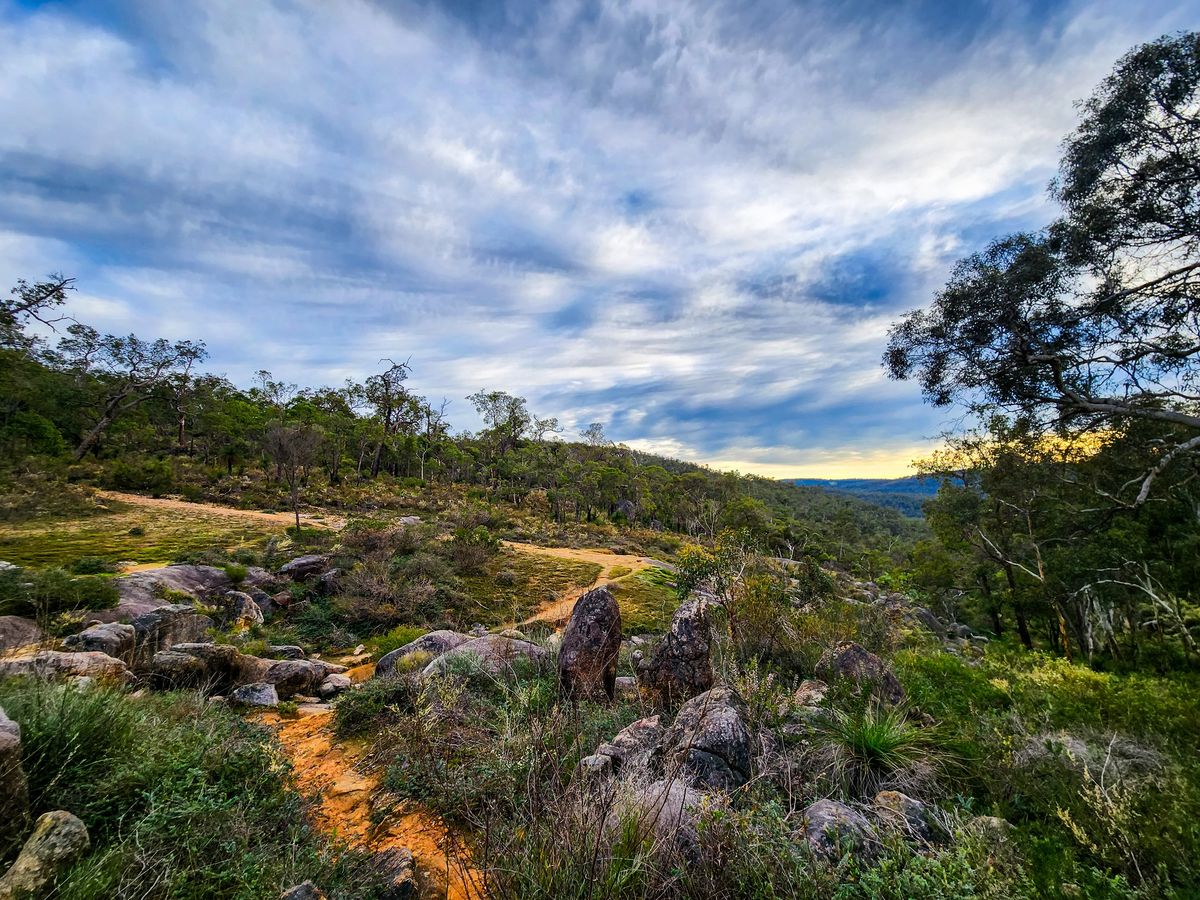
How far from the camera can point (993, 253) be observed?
877 centimetres

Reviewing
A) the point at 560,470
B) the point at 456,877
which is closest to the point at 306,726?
the point at 456,877

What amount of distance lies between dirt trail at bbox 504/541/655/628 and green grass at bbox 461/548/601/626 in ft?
0.84

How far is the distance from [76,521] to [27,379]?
17.1 meters

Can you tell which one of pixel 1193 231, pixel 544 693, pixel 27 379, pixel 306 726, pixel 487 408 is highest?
pixel 487 408

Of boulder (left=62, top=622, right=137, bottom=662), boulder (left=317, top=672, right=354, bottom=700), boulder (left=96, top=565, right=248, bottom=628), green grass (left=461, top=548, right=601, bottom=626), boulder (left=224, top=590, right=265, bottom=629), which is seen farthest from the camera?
green grass (left=461, top=548, right=601, bottom=626)

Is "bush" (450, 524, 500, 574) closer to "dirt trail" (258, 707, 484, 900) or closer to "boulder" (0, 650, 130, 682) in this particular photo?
"dirt trail" (258, 707, 484, 900)

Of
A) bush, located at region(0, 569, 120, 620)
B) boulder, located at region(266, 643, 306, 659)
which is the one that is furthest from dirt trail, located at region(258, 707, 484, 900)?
bush, located at region(0, 569, 120, 620)

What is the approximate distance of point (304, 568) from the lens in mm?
13484

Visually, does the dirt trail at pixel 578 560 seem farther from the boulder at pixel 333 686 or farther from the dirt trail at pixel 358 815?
the dirt trail at pixel 358 815

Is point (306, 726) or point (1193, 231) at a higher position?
point (1193, 231)

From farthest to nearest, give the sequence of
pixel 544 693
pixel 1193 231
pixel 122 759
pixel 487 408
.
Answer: pixel 487 408 < pixel 1193 231 < pixel 544 693 < pixel 122 759

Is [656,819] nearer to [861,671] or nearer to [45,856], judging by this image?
[45,856]

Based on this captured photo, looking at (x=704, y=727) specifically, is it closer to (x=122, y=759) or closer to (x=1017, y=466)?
(x=122, y=759)

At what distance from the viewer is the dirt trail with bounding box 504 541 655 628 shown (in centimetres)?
1377
